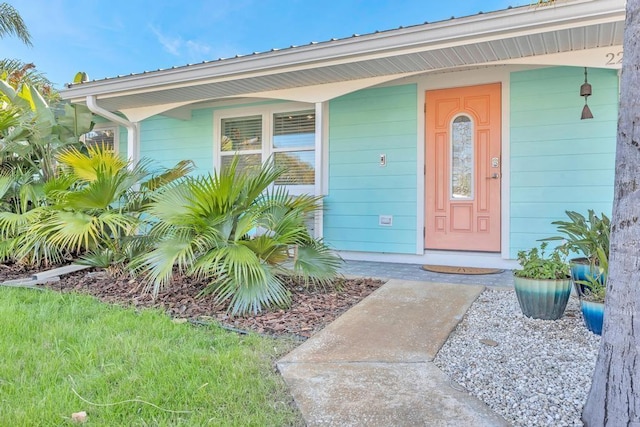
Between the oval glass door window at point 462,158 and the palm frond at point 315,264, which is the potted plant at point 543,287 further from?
the oval glass door window at point 462,158

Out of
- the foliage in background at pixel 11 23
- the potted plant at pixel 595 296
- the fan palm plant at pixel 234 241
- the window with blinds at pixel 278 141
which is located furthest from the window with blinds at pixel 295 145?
the foliage in background at pixel 11 23

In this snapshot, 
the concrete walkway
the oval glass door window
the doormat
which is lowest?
the concrete walkway

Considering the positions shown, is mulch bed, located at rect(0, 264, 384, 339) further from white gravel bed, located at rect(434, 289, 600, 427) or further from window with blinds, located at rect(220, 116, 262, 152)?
window with blinds, located at rect(220, 116, 262, 152)

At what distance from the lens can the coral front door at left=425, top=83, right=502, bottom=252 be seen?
4953 millimetres

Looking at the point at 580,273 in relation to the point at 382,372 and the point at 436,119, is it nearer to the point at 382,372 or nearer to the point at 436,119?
the point at 382,372

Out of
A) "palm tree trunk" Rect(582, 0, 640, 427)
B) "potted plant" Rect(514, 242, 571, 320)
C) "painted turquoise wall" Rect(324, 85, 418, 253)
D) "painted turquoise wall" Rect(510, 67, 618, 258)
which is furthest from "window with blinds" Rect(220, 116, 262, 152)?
"palm tree trunk" Rect(582, 0, 640, 427)

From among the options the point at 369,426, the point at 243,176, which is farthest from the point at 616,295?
the point at 243,176

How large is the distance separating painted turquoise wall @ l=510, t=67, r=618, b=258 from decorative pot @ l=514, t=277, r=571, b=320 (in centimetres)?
203

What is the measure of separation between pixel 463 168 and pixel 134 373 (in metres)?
4.27

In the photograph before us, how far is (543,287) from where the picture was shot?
283 cm

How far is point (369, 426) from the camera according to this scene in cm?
161

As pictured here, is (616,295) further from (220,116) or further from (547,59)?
(220,116)

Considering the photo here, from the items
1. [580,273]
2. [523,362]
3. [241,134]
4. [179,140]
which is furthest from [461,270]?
[179,140]

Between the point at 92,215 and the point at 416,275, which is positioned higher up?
the point at 92,215
